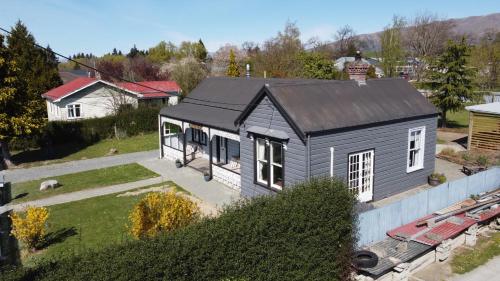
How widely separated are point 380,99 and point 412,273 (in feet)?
26.6

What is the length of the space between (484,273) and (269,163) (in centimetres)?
780

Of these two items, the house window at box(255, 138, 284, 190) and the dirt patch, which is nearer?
the house window at box(255, 138, 284, 190)

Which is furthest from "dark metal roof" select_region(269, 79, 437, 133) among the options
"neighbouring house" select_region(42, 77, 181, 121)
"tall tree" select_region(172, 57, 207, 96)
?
"tall tree" select_region(172, 57, 207, 96)

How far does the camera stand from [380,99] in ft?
57.0

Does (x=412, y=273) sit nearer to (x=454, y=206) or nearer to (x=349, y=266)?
(x=349, y=266)

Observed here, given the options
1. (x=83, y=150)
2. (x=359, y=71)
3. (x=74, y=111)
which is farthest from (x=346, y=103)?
(x=74, y=111)

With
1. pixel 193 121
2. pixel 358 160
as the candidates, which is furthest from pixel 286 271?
pixel 193 121

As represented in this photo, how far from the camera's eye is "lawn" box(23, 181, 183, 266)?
13.2m

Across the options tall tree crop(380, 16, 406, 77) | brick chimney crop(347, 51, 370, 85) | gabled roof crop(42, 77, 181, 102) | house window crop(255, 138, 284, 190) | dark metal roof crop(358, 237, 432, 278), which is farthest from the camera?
tall tree crop(380, 16, 406, 77)

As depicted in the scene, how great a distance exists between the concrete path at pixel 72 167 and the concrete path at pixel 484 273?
64.5 feet

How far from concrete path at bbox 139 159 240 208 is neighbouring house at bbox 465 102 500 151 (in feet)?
54.7

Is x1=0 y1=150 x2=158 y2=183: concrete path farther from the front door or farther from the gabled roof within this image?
the gabled roof

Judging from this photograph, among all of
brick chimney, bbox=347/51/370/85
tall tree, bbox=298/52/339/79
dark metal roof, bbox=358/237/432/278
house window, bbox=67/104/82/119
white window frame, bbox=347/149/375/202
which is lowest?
dark metal roof, bbox=358/237/432/278

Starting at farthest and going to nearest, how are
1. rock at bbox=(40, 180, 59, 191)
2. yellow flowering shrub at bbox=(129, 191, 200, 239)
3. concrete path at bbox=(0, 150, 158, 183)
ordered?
concrete path at bbox=(0, 150, 158, 183) < rock at bbox=(40, 180, 59, 191) < yellow flowering shrub at bbox=(129, 191, 200, 239)
